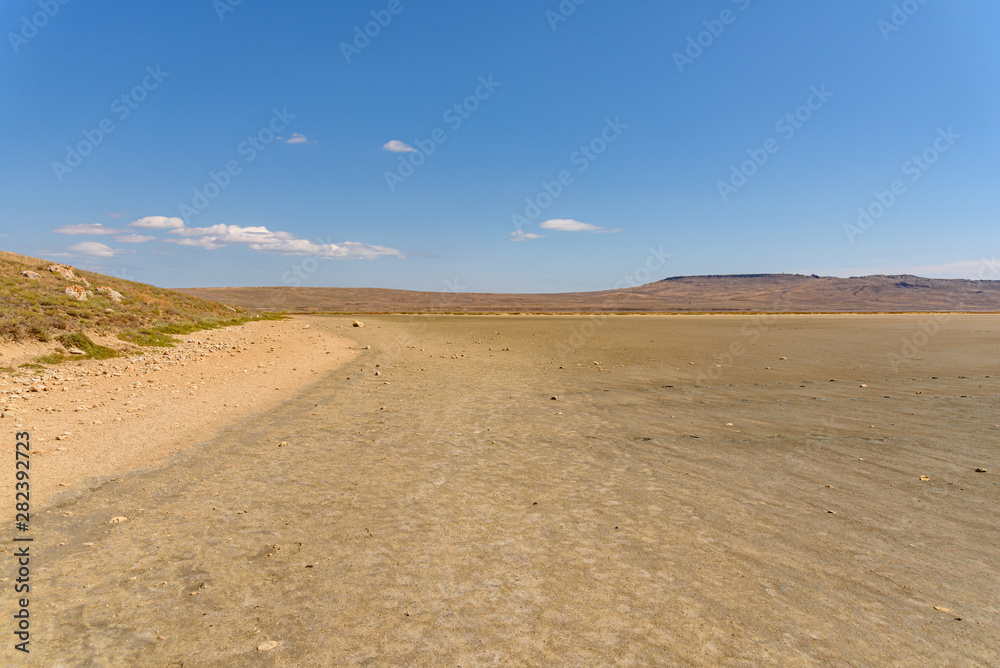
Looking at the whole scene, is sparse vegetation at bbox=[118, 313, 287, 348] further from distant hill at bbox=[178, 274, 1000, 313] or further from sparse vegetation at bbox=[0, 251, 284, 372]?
distant hill at bbox=[178, 274, 1000, 313]

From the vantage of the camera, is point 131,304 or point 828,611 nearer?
point 828,611

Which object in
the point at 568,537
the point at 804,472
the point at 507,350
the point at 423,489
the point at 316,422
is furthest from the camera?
the point at 507,350

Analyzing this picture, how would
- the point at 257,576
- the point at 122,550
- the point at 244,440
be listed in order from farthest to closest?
the point at 244,440 → the point at 122,550 → the point at 257,576

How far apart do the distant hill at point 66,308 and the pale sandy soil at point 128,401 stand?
3.59 ft

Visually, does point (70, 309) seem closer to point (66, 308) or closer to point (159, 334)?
point (66, 308)

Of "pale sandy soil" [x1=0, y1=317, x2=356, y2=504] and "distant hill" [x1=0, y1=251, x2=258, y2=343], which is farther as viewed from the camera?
"distant hill" [x1=0, y1=251, x2=258, y2=343]

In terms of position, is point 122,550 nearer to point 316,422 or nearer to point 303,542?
point 303,542

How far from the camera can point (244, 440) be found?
27.7 feet

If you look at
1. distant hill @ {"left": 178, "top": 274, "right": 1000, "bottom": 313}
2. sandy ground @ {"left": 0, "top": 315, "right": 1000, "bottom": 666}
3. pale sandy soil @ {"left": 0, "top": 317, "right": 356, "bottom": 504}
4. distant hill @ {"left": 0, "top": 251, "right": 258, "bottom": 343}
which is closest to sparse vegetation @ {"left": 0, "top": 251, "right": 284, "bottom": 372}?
distant hill @ {"left": 0, "top": 251, "right": 258, "bottom": 343}

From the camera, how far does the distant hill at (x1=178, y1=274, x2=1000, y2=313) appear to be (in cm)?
11150

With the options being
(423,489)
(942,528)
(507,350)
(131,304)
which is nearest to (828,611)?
(942,528)

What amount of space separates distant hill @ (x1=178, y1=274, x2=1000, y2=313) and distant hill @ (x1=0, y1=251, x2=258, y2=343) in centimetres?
7058

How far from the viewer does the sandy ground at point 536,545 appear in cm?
344

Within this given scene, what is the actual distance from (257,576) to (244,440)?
189 inches
